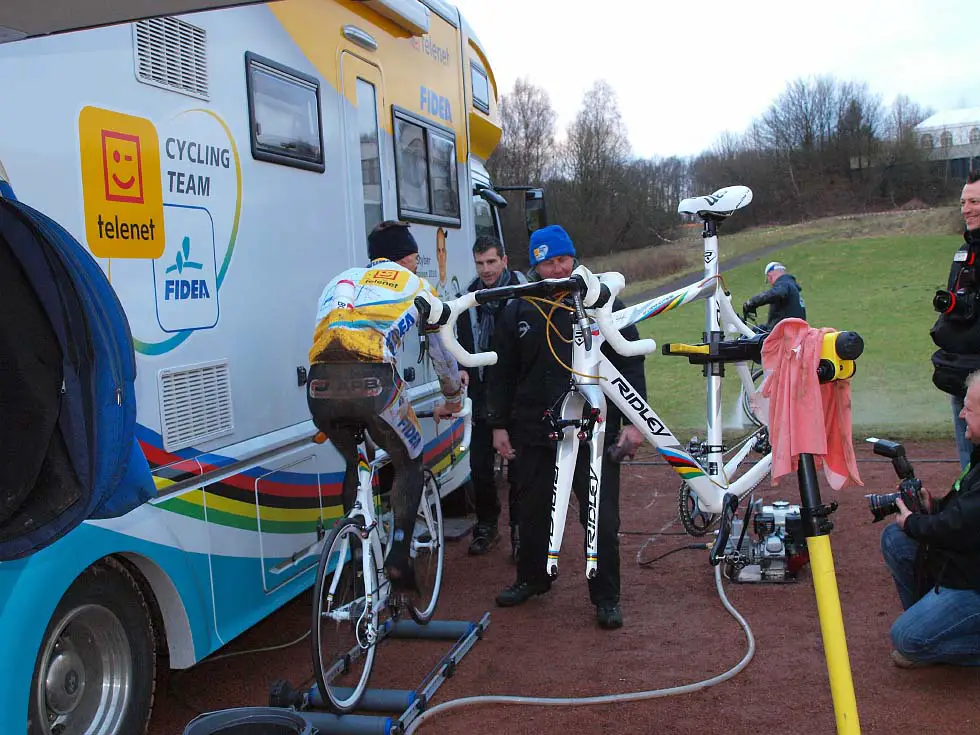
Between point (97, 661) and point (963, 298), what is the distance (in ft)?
13.8

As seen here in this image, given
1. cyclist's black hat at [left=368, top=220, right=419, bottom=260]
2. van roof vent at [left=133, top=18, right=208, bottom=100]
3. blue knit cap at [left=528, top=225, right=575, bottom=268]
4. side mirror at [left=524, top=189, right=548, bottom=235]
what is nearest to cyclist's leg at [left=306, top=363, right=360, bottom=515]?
cyclist's black hat at [left=368, top=220, right=419, bottom=260]

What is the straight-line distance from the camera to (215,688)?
4.33 meters

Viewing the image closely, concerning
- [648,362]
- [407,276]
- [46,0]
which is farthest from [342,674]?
[648,362]

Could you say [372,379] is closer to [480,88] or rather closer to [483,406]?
[483,406]

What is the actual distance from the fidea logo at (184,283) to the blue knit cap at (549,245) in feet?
5.86

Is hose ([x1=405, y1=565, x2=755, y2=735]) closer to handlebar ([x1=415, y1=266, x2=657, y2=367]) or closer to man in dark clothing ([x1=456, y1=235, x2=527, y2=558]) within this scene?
handlebar ([x1=415, y1=266, x2=657, y2=367])

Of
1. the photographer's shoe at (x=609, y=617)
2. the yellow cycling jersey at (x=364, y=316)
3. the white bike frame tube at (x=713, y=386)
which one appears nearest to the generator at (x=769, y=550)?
the white bike frame tube at (x=713, y=386)

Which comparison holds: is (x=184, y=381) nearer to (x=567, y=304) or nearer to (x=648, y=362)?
(x=567, y=304)

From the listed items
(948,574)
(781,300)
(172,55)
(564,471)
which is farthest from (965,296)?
(781,300)

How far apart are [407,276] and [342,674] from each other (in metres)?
1.76

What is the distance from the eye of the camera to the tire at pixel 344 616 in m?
3.70

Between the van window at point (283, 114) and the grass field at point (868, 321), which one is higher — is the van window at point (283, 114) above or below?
above

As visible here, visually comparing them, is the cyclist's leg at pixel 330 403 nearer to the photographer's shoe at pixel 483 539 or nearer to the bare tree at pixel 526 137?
the photographer's shoe at pixel 483 539

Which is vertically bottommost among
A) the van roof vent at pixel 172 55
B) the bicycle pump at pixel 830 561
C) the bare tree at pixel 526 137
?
the bicycle pump at pixel 830 561
